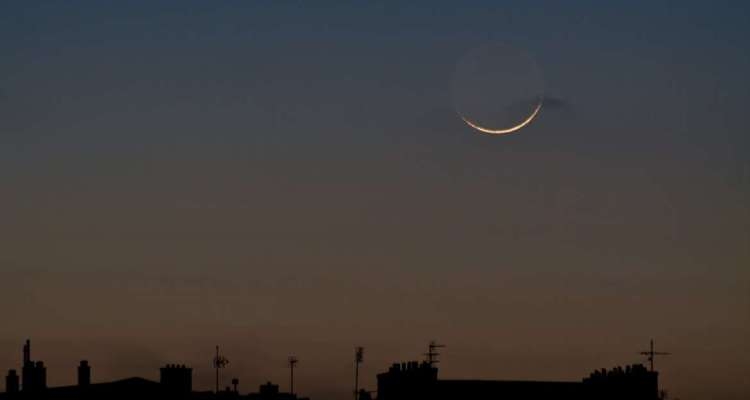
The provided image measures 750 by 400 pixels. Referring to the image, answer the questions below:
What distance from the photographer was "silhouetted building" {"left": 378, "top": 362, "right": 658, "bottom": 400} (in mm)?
101312

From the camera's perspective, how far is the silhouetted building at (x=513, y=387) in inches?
3989

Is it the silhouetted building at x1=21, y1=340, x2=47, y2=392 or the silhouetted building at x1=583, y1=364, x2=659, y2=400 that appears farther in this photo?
the silhouetted building at x1=21, y1=340, x2=47, y2=392

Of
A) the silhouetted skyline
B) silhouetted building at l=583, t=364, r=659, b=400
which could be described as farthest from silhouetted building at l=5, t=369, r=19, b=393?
silhouetted building at l=583, t=364, r=659, b=400

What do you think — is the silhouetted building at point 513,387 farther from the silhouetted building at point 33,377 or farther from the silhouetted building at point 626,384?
the silhouetted building at point 33,377

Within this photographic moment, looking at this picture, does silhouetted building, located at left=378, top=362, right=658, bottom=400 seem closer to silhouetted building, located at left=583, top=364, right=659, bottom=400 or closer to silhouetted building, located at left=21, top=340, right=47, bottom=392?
silhouetted building, located at left=583, top=364, right=659, bottom=400

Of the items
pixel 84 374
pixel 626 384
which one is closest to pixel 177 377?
pixel 84 374

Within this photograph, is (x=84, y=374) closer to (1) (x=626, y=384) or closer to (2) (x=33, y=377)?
(2) (x=33, y=377)

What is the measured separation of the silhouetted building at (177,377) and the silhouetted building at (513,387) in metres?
15.6

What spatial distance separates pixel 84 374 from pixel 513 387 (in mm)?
27722

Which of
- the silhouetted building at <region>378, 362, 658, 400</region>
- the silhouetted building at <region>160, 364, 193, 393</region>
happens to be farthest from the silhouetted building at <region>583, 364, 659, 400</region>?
the silhouetted building at <region>160, 364, 193, 393</region>

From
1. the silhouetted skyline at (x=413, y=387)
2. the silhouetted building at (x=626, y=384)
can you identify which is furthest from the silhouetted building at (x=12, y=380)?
the silhouetted building at (x=626, y=384)

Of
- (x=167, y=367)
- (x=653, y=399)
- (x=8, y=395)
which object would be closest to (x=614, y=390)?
(x=653, y=399)

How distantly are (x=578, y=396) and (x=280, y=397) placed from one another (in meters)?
38.7

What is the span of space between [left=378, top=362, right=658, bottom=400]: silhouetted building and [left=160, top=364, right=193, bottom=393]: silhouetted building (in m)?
15.6
